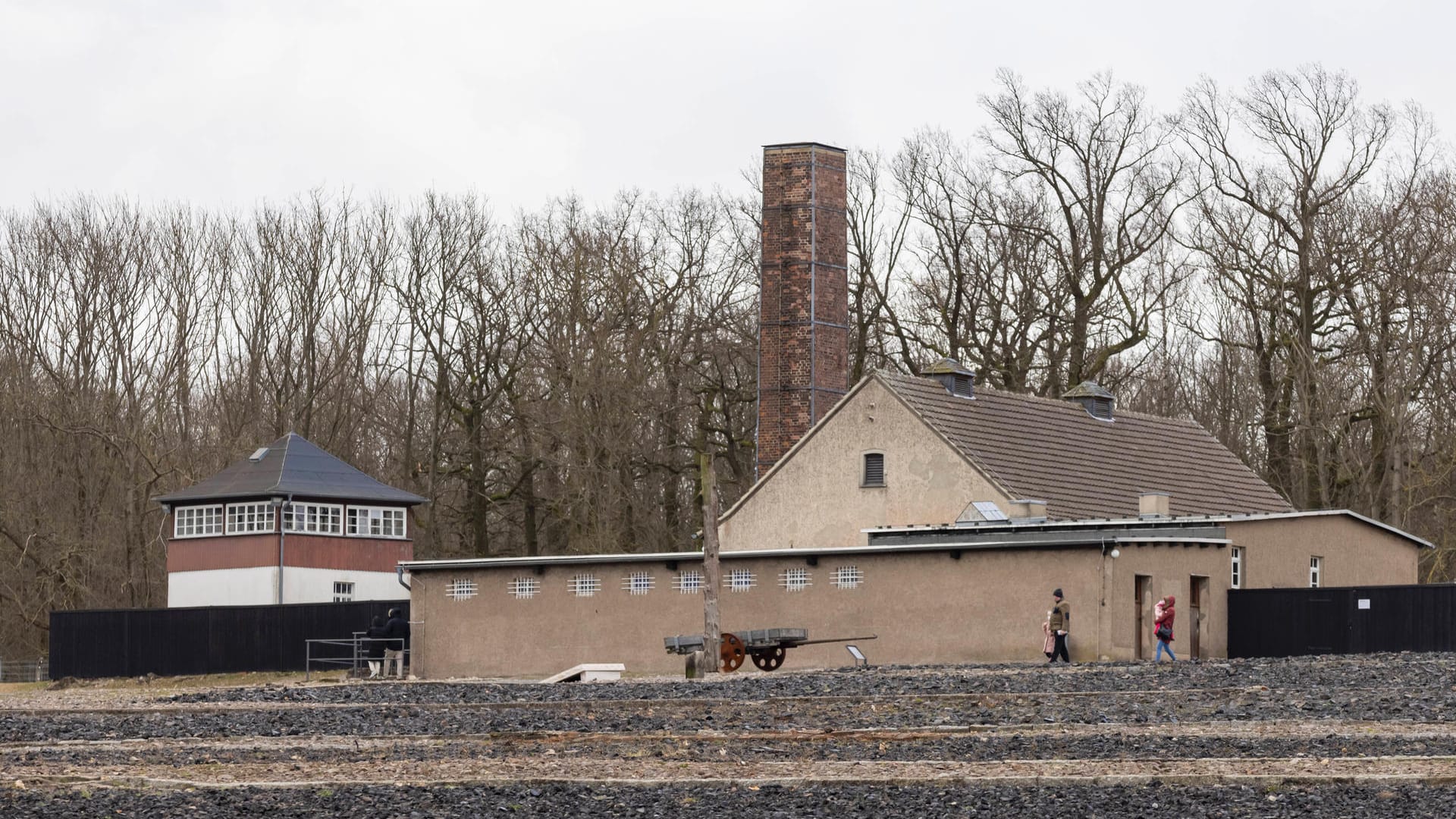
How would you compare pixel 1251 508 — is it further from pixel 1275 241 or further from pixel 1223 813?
pixel 1223 813

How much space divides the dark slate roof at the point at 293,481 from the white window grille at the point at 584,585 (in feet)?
52.7

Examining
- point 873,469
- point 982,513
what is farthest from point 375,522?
point 982,513

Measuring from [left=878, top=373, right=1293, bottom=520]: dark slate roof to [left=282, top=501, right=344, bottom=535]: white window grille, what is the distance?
17.7 meters

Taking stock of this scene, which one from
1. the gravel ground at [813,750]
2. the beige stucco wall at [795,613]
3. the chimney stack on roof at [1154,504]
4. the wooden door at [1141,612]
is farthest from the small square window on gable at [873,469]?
the gravel ground at [813,750]

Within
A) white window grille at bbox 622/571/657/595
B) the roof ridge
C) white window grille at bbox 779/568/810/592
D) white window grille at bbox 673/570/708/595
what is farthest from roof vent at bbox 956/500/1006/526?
white window grille at bbox 622/571/657/595

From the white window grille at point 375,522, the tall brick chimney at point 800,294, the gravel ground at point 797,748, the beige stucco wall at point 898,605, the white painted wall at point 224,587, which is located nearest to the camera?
the gravel ground at point 797,748

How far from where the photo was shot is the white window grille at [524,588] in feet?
137

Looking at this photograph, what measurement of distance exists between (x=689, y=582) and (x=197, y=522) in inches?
845

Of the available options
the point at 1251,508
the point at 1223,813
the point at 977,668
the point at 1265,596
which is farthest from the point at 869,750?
the point at 1251,508

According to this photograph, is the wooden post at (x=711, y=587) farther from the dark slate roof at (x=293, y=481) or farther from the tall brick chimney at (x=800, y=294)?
the dark slate roof at (x=293, y=481)

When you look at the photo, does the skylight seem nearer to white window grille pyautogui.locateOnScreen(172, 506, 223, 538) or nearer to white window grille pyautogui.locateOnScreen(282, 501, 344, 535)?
white window grille pyautogui.locateOnScreen(282, 501, 344, 535)

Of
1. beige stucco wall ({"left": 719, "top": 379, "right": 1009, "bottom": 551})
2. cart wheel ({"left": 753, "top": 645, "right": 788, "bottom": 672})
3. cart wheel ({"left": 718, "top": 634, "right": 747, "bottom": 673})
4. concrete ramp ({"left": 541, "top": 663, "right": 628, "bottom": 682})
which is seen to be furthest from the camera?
beige stucco wall ({"left": 719, "top": 379, "right": 1009, "bottom": 551})

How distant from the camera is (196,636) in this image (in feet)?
160

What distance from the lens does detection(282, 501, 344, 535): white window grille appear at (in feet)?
181
